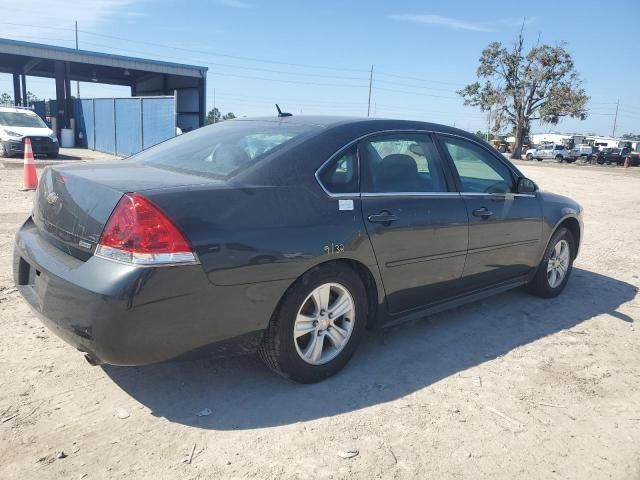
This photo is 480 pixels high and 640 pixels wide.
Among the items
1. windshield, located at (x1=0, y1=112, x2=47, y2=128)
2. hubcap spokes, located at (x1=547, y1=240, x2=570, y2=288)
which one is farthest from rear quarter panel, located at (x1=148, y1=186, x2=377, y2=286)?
windshield, located at (x1=0, y1=112, x2=47, y2=128)

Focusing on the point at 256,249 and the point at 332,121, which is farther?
the point at 332,121

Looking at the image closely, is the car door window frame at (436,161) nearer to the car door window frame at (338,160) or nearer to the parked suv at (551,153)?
the car door window frame at (338,160)

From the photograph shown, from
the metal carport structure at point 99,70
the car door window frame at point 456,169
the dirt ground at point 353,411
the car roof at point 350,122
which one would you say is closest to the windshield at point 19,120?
the metal carport structure at point 99,70

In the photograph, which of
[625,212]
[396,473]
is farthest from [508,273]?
[625,212]

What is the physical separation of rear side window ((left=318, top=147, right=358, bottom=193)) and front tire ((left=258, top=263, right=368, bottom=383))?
48 centimetres

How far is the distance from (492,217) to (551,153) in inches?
2013

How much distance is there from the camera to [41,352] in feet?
11.2

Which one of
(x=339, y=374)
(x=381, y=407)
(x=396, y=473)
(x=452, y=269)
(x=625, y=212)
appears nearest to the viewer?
(x=396, y=473)

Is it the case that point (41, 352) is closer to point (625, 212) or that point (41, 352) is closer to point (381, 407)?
point (381, 407)

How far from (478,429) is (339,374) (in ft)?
2.95

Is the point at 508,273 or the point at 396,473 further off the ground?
the point at 508,273

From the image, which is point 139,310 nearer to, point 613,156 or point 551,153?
point 613,156

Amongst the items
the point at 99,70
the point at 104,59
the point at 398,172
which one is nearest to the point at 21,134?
the point at 104,59

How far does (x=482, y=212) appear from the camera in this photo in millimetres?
4070
